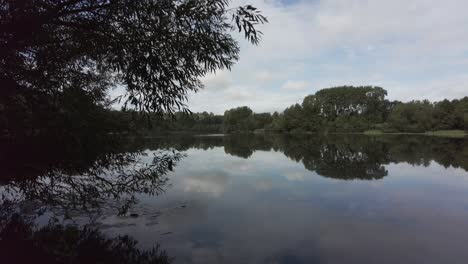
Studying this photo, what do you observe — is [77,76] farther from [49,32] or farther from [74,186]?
[74,186]

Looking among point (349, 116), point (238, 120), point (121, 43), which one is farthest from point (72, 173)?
point (238, 120)

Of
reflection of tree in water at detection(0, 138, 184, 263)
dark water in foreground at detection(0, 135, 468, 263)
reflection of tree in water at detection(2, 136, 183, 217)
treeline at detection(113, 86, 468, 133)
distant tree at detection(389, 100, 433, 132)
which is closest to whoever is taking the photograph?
reflection of tree in water at detection(0, 138, 184, 263)

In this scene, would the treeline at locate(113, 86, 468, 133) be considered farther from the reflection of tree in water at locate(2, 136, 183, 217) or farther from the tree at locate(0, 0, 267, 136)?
the tree at locate(0, 0, 267, 136)

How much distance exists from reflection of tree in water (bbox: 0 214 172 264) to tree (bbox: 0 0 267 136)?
1.89 m

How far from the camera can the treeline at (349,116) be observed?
5856 cm

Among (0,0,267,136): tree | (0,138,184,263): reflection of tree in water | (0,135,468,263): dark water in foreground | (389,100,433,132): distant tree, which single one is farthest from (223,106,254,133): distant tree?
(0,0,267,136): tree

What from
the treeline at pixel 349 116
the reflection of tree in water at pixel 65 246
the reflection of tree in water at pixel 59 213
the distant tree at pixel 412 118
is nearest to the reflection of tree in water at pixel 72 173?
the reflection of tree in water at pixel 59 213

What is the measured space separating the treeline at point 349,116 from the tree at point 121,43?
5373cm

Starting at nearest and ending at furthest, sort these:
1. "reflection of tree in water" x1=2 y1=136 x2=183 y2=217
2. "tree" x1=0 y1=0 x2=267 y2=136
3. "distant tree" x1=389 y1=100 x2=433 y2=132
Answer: "tree" x1=0 y1=0 x2=267 y2=136, "reflection of tree in water" x1=2 y1=136 x2=183 y2=217, "distant tree" x1=389 y1=100 x2=433 y2=132

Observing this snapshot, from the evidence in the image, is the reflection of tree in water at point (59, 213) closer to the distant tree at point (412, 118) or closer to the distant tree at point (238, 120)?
the distant tree at point (412, 118)

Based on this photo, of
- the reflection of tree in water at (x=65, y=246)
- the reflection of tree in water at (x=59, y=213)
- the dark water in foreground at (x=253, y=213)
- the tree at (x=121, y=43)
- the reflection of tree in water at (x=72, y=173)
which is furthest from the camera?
the reflection of tree in water at (x=72, y=173)

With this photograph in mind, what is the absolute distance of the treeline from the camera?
5856 cm

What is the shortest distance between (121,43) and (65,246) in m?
3.36

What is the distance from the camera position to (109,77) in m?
5.78
